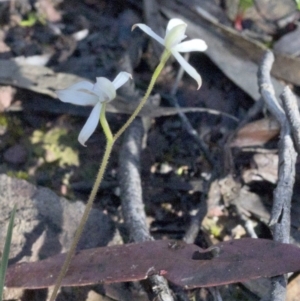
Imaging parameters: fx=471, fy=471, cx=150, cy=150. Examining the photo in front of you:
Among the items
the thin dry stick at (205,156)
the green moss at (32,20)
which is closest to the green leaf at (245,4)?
the thin dry stick at (205,156)

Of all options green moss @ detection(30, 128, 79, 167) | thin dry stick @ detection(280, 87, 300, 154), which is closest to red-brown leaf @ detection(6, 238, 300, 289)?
thin dry stick @ detection(280, 87, 300, 154)

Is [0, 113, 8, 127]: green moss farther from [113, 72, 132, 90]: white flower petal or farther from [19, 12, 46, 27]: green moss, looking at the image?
[113, 72, 132, 90]: white flower petal

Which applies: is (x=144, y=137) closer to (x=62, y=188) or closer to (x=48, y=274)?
(x=62, y=188)

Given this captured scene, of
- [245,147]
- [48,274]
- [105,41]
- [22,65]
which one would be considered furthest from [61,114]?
[48,274]

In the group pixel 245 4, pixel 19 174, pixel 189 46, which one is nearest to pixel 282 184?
pixel 189 46

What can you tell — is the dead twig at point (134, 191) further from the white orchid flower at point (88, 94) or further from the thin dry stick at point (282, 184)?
the white orchid flower at point (88, 94)

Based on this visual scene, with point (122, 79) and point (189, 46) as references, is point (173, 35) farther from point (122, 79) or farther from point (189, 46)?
point (122, 79)
